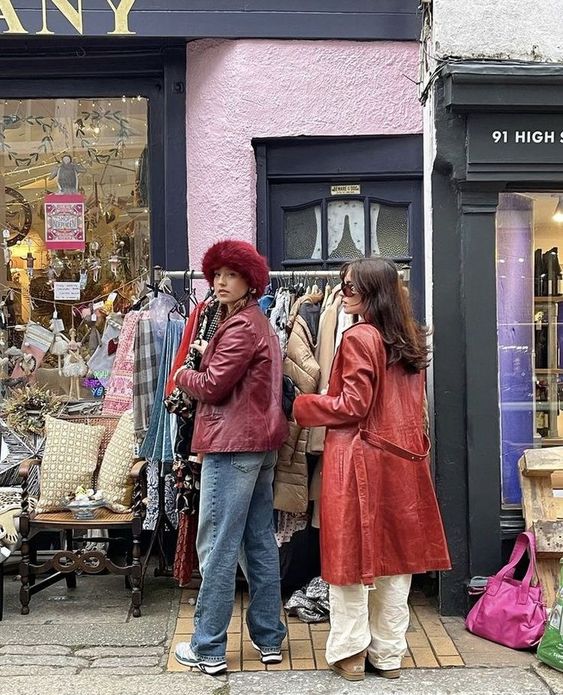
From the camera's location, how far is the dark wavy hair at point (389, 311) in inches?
169

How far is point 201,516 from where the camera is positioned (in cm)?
436

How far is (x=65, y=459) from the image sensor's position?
18.1ft

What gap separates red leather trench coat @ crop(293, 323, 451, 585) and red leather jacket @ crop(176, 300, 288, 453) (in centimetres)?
16

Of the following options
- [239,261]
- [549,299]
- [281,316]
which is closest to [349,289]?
[239,261]

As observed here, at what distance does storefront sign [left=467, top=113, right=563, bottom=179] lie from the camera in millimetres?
5047

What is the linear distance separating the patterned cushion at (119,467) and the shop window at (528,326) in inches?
88.0

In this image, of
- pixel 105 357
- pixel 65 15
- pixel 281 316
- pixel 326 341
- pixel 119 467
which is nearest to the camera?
pixel 326 341

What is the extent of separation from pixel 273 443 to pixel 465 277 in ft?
5.23

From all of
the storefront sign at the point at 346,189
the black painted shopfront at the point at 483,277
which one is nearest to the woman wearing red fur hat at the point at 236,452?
the black painted shopfront at the point at 483,277

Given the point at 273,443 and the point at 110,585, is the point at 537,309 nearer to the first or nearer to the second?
the point at 273,443

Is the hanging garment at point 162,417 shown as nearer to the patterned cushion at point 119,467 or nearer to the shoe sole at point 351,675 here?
the patterned cushion at point 119,467

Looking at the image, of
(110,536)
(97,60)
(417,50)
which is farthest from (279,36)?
(110,536)

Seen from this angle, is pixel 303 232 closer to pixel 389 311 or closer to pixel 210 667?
pixel 389 311

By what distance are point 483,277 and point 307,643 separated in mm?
2237
